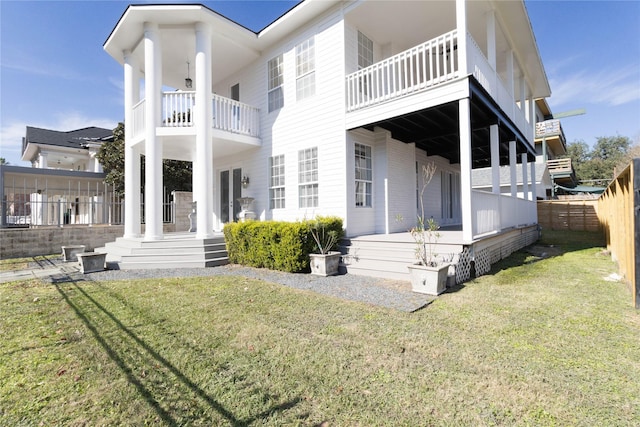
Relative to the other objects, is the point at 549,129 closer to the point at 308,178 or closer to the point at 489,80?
the point at 489,80

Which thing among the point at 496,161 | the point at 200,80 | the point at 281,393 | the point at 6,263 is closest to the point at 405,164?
the point at 496,161

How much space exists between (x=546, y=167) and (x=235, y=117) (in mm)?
20319

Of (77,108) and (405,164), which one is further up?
(77,108)

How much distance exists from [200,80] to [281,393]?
907cm

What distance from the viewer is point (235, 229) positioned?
27.7 feet

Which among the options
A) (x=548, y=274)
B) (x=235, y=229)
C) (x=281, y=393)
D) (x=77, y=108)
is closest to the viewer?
(x=281, y=393)

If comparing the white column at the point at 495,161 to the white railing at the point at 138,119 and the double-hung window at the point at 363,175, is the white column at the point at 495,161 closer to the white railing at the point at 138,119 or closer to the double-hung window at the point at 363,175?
the double-hung window at the point at 363,175

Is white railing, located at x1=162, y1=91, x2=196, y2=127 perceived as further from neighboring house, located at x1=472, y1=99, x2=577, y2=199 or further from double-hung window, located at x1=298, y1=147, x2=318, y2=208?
neighboring house, located at x1=472, y1=99, x2=577, y2=199

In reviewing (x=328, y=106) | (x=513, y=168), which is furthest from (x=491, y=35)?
(x=328, y=106)

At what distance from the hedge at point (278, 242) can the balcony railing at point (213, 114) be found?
368 centimetres

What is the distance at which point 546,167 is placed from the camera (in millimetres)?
19703

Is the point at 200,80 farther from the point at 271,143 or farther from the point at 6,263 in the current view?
the point at 6,263

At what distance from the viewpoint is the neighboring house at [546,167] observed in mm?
18078

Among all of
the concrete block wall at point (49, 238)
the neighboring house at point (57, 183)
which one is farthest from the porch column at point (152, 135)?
the neighboring house at point (57, 183)
